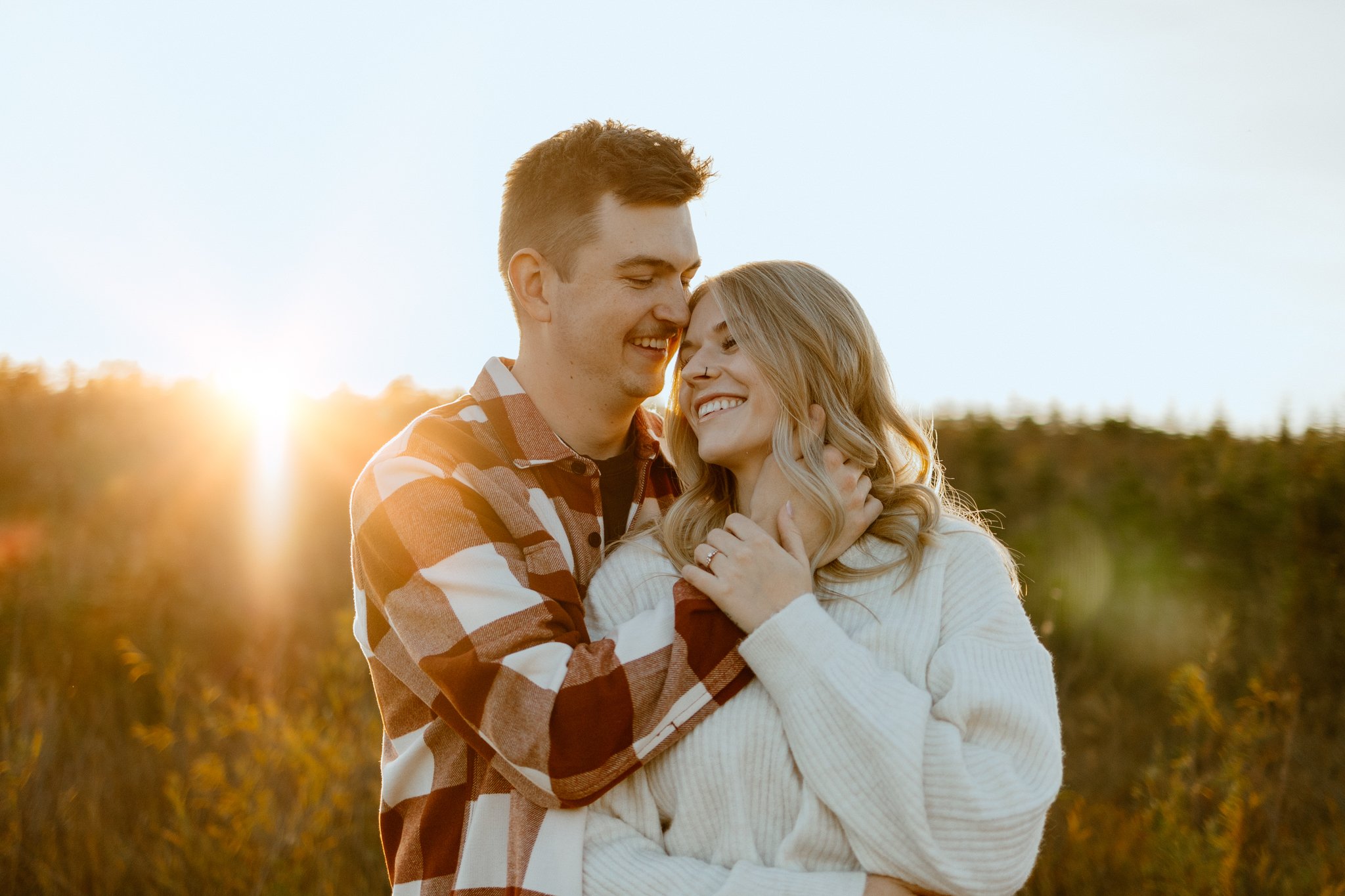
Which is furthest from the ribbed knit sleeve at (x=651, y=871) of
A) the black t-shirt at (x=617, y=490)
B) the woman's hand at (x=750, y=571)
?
the black t-shirt at (x=617, y=490)

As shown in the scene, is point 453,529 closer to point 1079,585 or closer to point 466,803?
point 466,803

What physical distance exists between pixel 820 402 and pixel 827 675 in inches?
32.7

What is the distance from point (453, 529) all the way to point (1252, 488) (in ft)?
19.4

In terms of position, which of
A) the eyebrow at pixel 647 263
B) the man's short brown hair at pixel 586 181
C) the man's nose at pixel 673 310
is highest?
the man's short brown hair at pixel 586 181

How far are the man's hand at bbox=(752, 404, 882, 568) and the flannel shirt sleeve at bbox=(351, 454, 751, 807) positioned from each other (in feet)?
1.07

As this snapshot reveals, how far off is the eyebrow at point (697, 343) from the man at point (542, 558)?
73 millimetres

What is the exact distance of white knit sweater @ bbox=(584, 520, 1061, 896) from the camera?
6.44 feet

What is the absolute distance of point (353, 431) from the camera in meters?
8.68

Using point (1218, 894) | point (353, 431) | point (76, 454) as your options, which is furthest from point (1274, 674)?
point (76, 454)

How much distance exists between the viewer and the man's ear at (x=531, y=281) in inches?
118

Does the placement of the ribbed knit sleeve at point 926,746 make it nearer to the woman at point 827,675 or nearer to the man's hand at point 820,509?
the woman at point 827,675

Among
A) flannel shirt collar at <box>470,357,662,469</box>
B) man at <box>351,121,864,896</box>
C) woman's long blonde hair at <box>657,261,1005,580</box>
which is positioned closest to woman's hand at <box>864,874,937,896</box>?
man at <box>351,121,864,896</box>

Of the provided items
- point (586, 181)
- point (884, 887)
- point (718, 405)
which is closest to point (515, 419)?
point (718, 405)

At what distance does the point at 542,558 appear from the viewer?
92.5 inches
